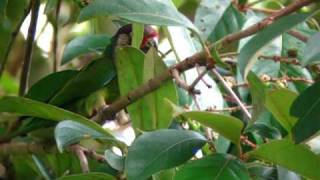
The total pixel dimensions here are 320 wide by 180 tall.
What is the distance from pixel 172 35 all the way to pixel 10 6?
28 centimetres

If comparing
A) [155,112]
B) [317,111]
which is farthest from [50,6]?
[317,111]

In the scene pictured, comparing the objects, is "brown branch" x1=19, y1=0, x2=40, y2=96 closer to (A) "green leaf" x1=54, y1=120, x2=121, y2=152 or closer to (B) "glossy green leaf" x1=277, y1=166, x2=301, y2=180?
(A) "green leaf" x1=54, y1=120, x2=121, y2=152

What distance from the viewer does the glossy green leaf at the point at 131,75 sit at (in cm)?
78

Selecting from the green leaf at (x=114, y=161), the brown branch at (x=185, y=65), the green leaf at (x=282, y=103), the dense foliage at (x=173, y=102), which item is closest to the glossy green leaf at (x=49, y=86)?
the dense foliage at (x=173, y=102)

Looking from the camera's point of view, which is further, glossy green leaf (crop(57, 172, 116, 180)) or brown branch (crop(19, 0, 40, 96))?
brown branch (crop(19, 0, 40, 96))

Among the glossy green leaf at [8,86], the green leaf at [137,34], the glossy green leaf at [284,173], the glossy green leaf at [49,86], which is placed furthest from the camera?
the glossy green leaf at [8,86]

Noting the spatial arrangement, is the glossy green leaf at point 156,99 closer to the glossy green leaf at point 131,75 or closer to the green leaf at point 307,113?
the glossy green leaf at point 131,75

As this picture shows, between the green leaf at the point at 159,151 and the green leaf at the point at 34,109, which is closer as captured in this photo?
the green leaf at the point at 159,151

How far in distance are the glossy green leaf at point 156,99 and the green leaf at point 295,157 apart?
0.16m

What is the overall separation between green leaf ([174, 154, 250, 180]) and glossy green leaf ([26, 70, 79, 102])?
1.02ft

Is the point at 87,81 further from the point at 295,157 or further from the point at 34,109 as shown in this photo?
the point at 295,157

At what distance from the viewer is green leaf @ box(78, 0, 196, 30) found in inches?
24.9

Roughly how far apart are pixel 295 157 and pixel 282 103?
6cm

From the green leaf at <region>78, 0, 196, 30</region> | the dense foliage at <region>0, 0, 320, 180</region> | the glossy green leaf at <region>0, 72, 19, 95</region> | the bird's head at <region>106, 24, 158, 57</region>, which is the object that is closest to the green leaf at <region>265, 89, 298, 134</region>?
the dense foliage at <region>0, 0, 320, 180</region>
